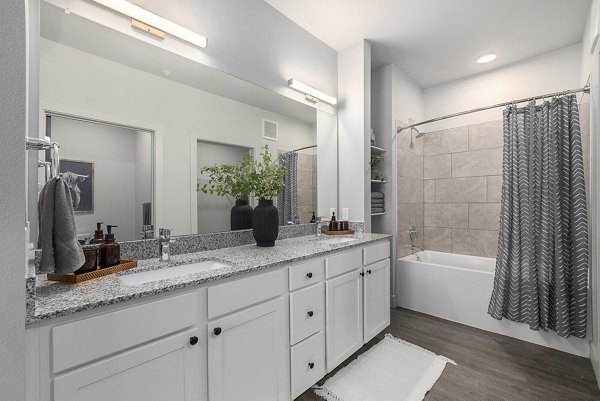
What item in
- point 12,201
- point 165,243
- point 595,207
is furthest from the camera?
point 595,207

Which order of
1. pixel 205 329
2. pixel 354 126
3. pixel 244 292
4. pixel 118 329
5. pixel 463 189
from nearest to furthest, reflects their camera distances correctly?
pixel 118 329, pixel 205 329, pixel 244 292, pixel 354 126, pixel 463 189

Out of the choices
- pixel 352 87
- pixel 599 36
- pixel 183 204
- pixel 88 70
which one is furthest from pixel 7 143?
pixel 599 36

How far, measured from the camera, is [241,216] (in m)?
1.98

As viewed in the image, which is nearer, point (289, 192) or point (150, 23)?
point (150, 23)

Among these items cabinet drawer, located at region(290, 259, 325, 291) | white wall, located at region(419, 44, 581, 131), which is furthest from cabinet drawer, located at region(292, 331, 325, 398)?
white wall, located at region(419, 44, 581, 131)

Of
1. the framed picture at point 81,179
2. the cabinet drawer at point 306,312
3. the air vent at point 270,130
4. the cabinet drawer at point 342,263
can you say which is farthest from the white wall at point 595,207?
the framed picture at point 81,179

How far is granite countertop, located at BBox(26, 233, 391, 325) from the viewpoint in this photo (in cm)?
85

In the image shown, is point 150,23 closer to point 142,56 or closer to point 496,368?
point 142,56

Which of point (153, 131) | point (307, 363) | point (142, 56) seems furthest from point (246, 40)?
point (307, 363)

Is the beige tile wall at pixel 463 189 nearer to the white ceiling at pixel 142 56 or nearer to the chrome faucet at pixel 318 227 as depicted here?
the chrome faucet at pixel 318 227

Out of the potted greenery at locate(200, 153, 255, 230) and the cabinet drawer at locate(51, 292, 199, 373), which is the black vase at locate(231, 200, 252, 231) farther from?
the cabinet drawer at locate(51, 292, 199, 373)

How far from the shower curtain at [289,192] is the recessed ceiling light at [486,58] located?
2265mm

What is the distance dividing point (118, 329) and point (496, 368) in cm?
235

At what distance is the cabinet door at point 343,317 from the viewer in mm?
1791
